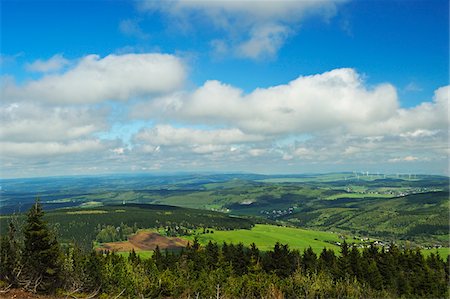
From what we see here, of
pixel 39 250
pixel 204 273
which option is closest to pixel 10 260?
pixel 39 250

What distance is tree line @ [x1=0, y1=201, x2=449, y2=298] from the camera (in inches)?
2108

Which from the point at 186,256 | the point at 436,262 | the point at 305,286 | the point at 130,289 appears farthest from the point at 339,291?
the point at 436,262

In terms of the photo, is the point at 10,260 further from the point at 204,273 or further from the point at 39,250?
the point at 204,273

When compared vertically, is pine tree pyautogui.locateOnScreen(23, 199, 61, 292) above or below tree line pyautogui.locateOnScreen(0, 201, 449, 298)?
above

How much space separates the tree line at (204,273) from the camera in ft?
176

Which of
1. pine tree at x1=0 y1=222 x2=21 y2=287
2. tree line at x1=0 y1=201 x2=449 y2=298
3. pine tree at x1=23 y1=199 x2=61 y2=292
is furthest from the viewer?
tree line at x1=0 y1=201 x2=449 y2=298

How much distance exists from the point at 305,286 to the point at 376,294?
59.5ft

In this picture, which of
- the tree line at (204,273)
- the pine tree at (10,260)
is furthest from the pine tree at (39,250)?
the pine tree at (10,260)

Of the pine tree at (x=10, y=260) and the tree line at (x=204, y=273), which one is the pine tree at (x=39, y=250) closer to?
the tree line at (x=204, y=273)

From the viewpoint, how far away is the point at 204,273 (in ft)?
286

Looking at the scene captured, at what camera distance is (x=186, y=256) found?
114 m

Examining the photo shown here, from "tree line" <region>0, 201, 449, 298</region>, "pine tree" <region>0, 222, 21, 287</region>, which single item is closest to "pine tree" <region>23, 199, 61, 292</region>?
"tree line" <region>0, 201, 449, 298</region>

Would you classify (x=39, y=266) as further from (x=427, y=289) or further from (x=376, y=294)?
(x=427, y=289)

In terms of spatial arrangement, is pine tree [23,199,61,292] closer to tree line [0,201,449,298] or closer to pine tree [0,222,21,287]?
tree line [0,201,449,298]
